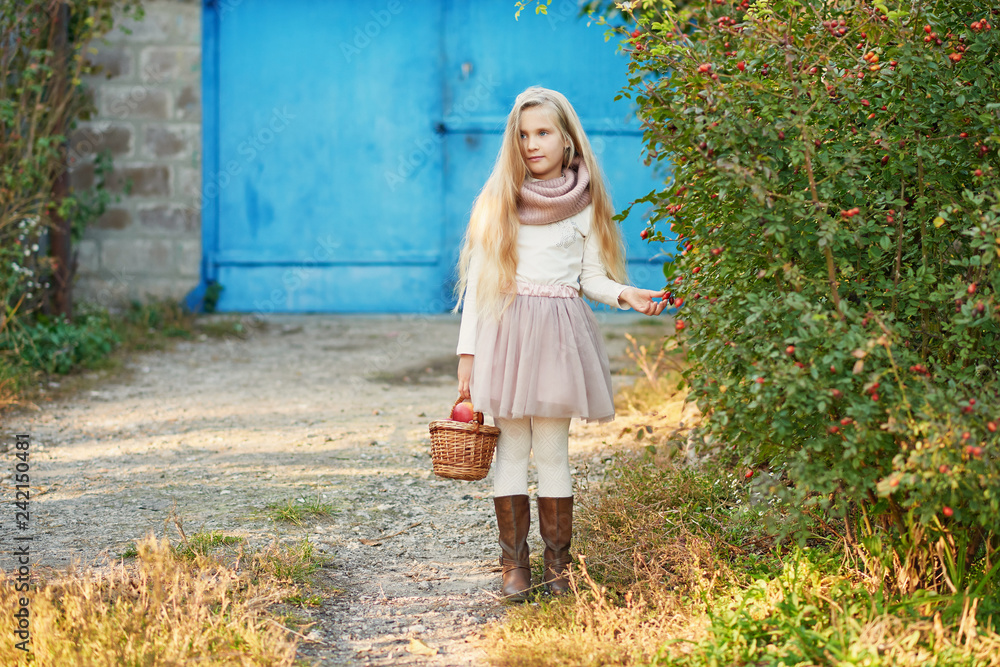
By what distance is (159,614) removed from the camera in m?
2.16

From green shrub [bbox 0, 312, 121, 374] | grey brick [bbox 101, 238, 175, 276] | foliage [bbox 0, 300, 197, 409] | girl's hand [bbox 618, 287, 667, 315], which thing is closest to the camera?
girl's hand [bbox 618, 287, 667, 315]

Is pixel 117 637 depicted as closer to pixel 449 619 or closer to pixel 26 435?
pixel 449 619

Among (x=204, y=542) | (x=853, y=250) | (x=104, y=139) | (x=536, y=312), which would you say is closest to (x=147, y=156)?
(x=104, y=139)

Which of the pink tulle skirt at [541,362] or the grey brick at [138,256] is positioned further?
the grey brick at [138,256]

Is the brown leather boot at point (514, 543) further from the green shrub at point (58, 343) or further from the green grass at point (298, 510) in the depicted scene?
the green shrub at point (58, 343)

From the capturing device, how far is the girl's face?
104 inches

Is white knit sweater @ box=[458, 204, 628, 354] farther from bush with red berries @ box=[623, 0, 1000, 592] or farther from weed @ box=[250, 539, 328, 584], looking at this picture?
weed @ box=[250, 539, 328, 584]

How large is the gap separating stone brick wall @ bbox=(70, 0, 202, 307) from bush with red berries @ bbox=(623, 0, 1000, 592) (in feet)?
16.6

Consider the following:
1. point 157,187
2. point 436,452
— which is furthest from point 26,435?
point 157,187

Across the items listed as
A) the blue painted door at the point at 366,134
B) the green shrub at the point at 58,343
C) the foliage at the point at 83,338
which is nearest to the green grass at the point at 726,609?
the foliage at the point at 83,338

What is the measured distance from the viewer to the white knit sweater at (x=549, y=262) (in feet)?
8.68

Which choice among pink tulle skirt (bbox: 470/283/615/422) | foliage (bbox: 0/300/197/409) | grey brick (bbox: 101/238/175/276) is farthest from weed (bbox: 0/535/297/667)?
grey brick (bbox: 101/238/175/276)

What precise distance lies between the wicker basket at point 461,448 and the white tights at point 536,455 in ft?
0.22

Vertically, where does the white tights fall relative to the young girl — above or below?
below
